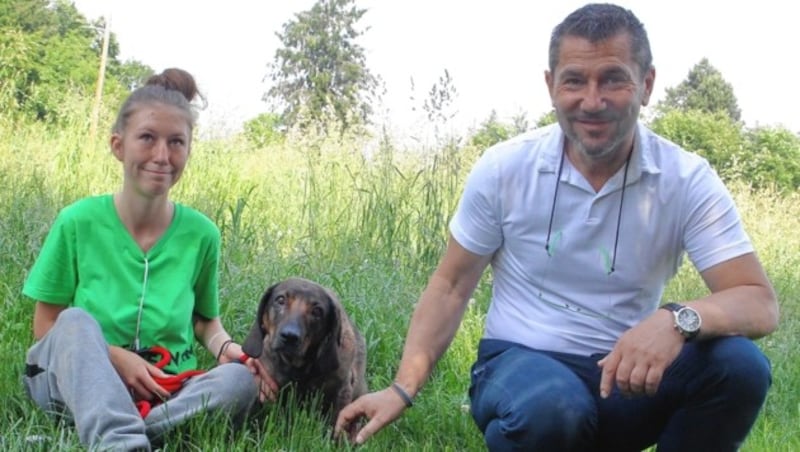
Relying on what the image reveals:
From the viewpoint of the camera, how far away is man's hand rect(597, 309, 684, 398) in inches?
104

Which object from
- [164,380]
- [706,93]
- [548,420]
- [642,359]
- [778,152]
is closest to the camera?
[642,359]

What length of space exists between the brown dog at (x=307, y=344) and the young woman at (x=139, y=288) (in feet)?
0.58

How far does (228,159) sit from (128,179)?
17.0 feet

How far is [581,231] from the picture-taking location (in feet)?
10.4

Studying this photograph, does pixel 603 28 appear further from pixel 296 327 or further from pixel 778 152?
pixel 778 152

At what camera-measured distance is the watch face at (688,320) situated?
2736mm

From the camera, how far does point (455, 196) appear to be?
652 centimetres

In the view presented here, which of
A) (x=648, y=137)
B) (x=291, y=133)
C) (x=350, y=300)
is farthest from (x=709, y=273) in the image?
(x=291, y=133)

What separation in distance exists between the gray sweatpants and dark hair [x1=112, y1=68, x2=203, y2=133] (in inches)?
32.6

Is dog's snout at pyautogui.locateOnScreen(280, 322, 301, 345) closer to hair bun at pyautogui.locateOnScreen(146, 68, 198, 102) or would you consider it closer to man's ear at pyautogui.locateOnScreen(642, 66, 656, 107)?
hair bun at pyautogui.locateOnScreen(146, 68, 198, 102)

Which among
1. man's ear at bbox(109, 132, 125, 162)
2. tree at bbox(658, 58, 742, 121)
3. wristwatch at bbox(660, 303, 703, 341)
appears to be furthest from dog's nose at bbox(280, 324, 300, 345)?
tree at bbox(658, 58, 742, 121)

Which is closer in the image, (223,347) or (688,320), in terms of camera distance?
(688,320)

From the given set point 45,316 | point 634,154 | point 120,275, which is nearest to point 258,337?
point 120,275

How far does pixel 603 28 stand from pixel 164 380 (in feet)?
6.42
